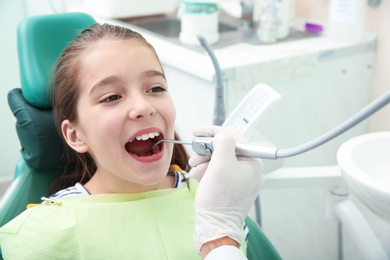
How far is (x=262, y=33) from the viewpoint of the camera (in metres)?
1.80

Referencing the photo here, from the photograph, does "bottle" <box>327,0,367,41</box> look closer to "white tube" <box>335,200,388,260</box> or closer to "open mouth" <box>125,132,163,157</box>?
"white tube" <box>335,200,388,260</box>

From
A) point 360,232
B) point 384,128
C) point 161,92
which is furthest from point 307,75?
point 161,92

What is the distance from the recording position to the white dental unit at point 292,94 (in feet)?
5.03

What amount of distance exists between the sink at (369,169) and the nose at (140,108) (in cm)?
44

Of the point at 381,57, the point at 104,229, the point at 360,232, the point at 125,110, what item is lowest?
the point at 360,232

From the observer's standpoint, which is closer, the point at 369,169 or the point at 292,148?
the point at 292,148

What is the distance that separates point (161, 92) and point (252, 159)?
0.27 meters

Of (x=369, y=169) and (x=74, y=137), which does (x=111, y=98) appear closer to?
(x=74, y=137)

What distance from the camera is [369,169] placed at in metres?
1.11

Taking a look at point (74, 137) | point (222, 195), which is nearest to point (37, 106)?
point (74, 137)

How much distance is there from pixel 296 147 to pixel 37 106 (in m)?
0.82

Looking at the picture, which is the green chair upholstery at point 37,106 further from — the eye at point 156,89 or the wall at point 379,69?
the wall at point 379,69

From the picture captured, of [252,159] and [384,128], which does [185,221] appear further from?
[384,128]

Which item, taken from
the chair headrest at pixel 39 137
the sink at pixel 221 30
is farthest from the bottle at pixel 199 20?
the chair headrest at pixel 39 137
